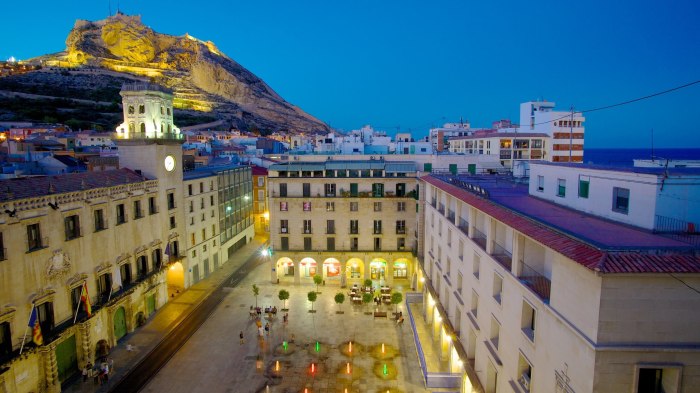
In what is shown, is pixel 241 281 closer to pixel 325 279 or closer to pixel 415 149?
pixel 325 279

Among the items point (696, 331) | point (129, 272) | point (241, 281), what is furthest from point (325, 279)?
point (696, 331)

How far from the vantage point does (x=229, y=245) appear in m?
67.2

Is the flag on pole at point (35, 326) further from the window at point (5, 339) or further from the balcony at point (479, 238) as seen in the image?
the balcony at point (479, 238)

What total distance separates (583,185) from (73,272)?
1432 inches

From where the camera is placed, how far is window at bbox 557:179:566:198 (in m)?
24.4

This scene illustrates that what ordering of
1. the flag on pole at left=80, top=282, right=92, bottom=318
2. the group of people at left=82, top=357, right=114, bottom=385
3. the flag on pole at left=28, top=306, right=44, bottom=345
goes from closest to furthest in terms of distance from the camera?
the flag on pole at left=28, top=306, right=44, bottom=345 < the group of people at left=82, top=357, right=114, bottom=385 < the flag on pole at left=80, top=282, right=92, bottom=318

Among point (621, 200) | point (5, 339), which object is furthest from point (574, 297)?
point (5, 339)

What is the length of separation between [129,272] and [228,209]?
25.3m

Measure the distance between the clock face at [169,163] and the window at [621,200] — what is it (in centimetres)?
4392

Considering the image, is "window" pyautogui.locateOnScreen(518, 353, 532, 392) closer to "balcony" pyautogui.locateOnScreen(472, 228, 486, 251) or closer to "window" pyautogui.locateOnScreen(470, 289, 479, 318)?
"window" pyautogui.locateOnScreen(470, 289, 479, 318)

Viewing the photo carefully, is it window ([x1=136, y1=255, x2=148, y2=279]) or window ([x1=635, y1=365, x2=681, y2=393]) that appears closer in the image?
window ([x1=635, y1=365, x2=681, y2=393])

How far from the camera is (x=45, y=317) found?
30750 millimetres

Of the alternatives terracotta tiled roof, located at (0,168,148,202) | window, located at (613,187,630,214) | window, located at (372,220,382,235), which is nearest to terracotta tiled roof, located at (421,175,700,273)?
window, located at (613,187,630,214)

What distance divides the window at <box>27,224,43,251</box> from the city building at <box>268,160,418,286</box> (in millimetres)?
27444
